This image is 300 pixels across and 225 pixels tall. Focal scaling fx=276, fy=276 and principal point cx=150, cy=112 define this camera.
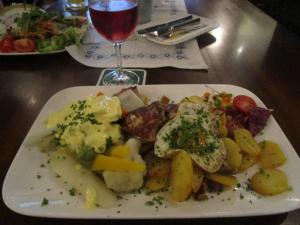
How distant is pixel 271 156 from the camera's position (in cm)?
82

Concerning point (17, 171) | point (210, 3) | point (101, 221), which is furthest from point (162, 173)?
point (210, 3)

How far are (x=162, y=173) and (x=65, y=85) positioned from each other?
0.76 m

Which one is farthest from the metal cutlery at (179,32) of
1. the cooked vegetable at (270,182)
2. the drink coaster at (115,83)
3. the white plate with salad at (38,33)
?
the cooked vegetable at (270,182)

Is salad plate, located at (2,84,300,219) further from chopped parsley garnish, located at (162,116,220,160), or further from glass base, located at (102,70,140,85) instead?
glass base, located at (102,70,140,85)

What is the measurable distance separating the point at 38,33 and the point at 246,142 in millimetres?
1364

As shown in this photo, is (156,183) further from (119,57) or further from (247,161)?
(119,57)

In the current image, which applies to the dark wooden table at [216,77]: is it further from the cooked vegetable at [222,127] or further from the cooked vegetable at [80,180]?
the cooked vegetable at [222,127]

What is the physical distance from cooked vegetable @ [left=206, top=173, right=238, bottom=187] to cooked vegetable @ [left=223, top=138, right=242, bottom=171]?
1.4 inches

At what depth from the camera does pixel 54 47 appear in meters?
1.54

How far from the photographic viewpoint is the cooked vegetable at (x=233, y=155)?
2.64 ft

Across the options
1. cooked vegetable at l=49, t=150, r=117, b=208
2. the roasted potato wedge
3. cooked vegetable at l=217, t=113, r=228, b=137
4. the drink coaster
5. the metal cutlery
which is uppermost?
cooked vegetable at l=217, t=113, r=228, b=137

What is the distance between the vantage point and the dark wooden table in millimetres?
948

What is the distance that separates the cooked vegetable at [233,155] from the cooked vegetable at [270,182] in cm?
6

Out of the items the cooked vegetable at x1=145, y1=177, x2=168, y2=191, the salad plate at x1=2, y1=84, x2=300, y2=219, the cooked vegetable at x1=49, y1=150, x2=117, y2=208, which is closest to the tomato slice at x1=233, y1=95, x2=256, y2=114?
the salad plate at x1=2, y1=84, x2=300, y2=219
